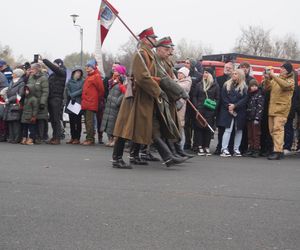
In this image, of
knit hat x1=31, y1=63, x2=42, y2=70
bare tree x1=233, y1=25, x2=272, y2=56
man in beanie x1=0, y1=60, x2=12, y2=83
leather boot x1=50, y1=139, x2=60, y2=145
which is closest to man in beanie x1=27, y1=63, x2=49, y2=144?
knit hat x1=31, y1=63, x2=42, y2=70

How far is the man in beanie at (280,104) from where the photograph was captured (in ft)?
34.6

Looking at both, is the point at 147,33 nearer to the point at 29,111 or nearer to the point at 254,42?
the point at 29,111

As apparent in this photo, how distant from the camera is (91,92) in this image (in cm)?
1217

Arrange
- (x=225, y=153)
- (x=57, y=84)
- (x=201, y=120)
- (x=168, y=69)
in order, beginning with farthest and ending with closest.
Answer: (x=57, y=84) < (x=201, y=120) < (x=225, y=153) < (x=168, y=69)

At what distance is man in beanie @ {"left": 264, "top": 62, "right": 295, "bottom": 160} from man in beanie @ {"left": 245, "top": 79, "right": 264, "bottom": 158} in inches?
9.3

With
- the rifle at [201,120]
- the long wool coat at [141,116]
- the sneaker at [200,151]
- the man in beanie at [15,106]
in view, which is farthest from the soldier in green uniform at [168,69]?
the man in beanie at [15,106]

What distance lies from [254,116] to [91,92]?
3655 millimetres

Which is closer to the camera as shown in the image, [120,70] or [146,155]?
[146,155]

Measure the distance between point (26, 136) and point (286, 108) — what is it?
578cm

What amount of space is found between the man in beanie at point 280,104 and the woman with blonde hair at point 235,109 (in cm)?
55

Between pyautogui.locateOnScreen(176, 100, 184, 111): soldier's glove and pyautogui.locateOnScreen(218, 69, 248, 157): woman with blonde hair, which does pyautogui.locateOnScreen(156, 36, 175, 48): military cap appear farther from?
pyautogui.locateOnScreen(218, 69, 248, 157): woman with blonde hair

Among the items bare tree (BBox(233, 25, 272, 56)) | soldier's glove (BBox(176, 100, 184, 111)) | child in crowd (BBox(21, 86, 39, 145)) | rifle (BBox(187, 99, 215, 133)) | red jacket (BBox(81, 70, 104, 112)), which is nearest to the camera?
soldier's glove (BBox(176, 100, 184, 111))

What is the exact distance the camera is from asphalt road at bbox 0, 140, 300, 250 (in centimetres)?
469

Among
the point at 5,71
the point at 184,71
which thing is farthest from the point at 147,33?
the point at 5,71
